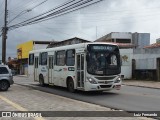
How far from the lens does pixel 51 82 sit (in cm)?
2666

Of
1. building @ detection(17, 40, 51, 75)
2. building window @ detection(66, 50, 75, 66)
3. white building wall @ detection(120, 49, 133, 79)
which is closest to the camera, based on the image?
building window @ detection(66, 50, 75, 66)

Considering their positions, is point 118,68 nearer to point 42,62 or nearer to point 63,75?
point 63,75

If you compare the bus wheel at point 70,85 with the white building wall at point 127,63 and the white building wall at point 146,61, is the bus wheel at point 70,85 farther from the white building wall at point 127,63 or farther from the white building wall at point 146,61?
the white building wall at point 127,63

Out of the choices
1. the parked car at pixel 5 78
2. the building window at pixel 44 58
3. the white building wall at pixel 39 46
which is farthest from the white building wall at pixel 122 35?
the parked car at pixel 5 78

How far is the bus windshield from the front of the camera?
20.4 m

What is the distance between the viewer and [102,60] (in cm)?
2062

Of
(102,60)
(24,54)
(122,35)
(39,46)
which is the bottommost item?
(102,60)

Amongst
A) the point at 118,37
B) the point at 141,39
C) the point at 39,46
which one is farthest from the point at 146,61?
the point at 141,39

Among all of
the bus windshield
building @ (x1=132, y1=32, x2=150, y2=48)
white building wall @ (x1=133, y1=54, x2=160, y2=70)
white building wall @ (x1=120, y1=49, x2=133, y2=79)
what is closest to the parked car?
the bus windshield

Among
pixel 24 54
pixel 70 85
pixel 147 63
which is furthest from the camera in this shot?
pixel 24 54

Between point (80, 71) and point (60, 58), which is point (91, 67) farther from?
point (60, 58)

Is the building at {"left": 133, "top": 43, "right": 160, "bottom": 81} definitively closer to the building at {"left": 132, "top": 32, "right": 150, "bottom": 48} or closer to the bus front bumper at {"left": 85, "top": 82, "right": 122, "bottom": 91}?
the bus front bumper at {"left": 85, "top": 82, "right": 122, "bottom": 91}

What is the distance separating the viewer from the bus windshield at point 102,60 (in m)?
20.4

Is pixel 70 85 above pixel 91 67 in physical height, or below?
below
